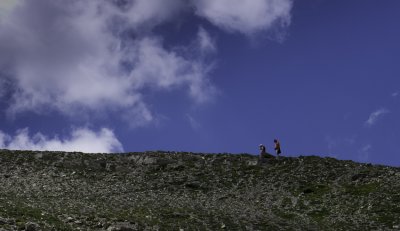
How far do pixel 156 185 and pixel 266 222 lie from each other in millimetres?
18981

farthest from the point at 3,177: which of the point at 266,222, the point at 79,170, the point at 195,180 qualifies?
the point at 266,222

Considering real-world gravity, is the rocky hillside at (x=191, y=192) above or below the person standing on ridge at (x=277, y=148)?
below

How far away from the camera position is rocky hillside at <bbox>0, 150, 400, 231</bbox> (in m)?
39.5

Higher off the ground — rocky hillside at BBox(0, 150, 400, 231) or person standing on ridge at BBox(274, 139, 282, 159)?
person standing on ridge at BBox(274, 139, 282, 159)

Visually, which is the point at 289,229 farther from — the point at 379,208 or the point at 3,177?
the point at 3,177

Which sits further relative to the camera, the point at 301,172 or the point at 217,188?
the point at 301,172

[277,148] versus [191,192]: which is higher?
[277,148]

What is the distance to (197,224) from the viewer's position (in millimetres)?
40312

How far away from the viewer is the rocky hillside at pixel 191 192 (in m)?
39.5

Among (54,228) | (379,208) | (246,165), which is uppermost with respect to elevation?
(246,165)

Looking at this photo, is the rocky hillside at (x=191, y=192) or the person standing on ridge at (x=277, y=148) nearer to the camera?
the rocky hillside at (x=191, y=192)

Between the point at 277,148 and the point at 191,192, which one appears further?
the point at 277,148

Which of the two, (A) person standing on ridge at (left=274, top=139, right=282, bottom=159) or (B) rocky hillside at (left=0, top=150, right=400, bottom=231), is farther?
(A) person standing on ridge at (left=274, top=139, right=282, bottom=159)

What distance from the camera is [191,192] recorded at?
56.9m
